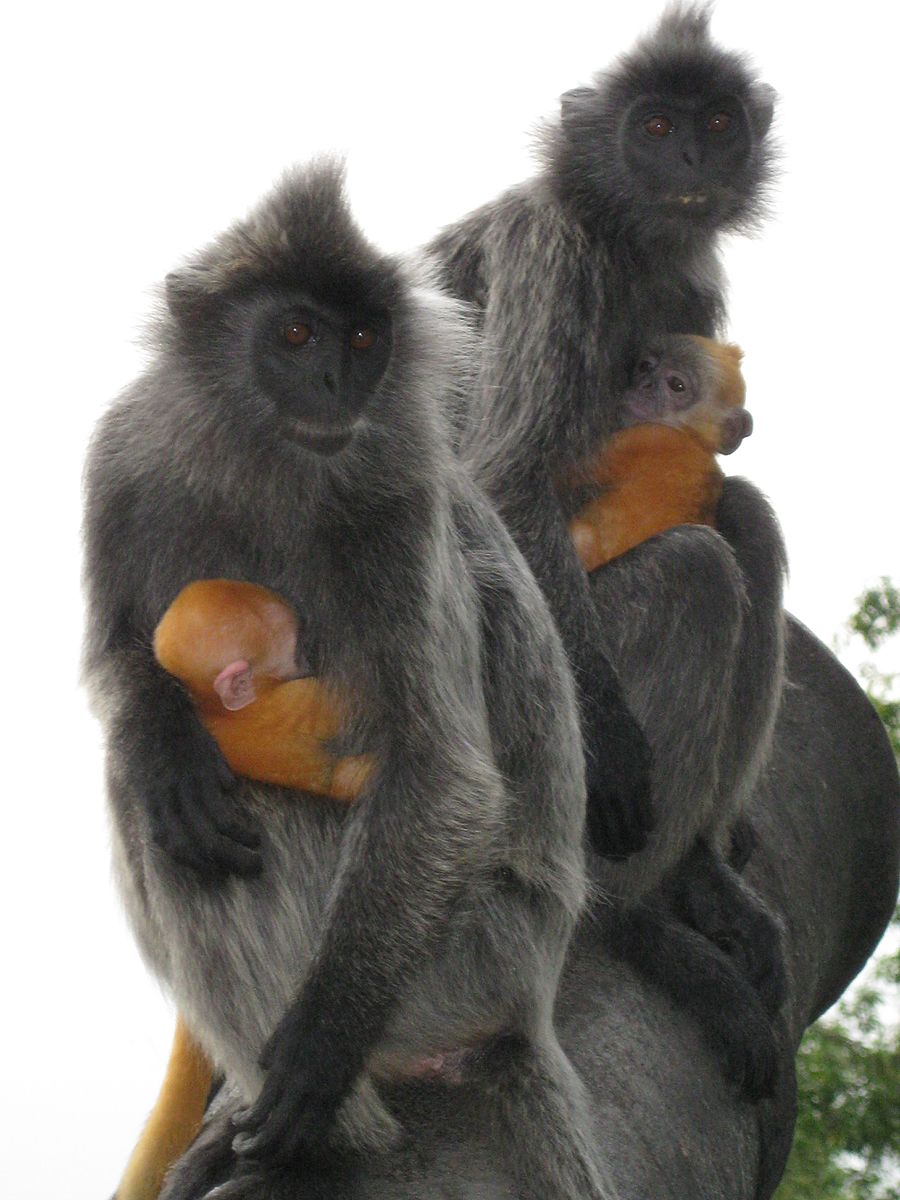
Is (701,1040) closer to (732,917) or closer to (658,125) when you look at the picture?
(732,917)

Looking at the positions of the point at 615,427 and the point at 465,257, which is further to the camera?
the point at 465,257

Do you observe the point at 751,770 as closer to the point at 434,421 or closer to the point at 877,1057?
the point at 434,421

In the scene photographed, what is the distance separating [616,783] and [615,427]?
1173mm

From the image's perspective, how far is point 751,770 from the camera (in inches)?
180

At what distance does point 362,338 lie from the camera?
142 inches

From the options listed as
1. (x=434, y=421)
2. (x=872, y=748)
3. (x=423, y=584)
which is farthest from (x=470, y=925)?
(x=872, y=748)

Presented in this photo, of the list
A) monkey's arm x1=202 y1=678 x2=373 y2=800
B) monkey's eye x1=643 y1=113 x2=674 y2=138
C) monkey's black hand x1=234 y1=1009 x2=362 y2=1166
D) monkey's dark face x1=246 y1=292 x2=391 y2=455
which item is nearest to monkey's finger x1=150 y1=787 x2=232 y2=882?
monkey's arm x1=202 y1=678 x2=373 y2=800

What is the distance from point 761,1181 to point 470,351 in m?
2.30

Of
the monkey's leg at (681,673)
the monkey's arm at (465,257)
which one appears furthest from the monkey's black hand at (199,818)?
the monkey's arm at (465,257)

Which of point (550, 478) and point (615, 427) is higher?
point (615, 427)

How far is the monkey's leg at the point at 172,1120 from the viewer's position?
12.2ft

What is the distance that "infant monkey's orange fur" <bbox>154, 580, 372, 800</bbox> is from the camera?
3488 mm

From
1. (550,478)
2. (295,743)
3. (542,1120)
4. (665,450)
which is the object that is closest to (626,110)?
(665,450)

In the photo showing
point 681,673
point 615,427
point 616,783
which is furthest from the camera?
point 615,427
